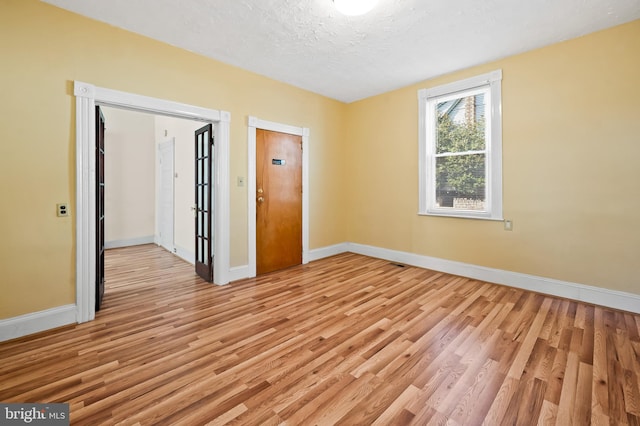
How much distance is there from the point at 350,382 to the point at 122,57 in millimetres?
3681

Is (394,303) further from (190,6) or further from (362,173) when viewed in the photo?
(190,6)

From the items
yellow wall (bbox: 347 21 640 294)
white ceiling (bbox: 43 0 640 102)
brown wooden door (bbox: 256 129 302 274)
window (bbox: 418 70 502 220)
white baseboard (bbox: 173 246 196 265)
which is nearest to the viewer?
white ceiling (bbox: 43 0 640 102)

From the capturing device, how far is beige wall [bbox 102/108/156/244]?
593 centimetres

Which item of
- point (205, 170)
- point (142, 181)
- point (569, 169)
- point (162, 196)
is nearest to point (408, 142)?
point (569, 169)

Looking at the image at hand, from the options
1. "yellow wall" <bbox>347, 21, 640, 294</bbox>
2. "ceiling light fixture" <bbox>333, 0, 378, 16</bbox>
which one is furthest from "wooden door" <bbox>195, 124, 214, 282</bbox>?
"yellow wall" <bbox>347, 21, 640, 294</bbox>

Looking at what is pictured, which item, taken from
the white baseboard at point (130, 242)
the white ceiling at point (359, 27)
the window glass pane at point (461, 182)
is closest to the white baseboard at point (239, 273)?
the white ceiling at point (359, 27)

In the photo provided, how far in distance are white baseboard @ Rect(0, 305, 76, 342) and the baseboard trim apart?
13.9ft

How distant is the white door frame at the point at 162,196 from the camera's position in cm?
547

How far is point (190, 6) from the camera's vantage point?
2.51 metres

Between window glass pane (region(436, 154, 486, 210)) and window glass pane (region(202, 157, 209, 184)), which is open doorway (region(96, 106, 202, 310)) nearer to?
window glass pane (region(202, 157, 209, 184))

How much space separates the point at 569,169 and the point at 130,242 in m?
7.73

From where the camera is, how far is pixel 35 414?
1.53 meters

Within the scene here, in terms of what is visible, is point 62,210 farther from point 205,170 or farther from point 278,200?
point 278,200

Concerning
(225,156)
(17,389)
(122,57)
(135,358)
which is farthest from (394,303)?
(122,57)
